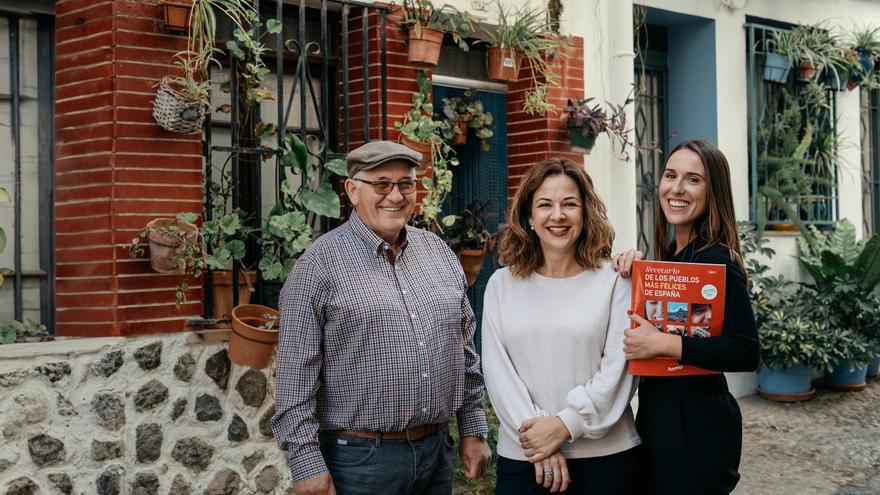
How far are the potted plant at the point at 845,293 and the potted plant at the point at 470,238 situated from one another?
11.2 feet

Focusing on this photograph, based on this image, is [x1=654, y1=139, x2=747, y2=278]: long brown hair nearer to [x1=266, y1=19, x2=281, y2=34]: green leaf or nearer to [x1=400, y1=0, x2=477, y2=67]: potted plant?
[x1=266, y1=19, x2=281, y2=34]: green leaf

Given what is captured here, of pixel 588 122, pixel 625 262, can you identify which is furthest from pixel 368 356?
pixel 588 122

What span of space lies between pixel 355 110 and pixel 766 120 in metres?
4.38

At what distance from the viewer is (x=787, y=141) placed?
27.4 feet

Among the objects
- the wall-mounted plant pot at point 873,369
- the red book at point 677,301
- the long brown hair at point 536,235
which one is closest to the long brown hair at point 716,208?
the red book at point 677,301

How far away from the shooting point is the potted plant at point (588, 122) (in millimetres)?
6352

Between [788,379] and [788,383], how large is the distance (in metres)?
0.03

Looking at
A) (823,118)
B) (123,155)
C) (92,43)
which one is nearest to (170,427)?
(123,155)

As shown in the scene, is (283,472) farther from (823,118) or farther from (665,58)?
(823,118)

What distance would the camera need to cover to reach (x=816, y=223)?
8.75 metres

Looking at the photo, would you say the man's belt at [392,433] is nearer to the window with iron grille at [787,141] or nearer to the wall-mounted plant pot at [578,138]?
the wall-mounted plant pot at [578,138]

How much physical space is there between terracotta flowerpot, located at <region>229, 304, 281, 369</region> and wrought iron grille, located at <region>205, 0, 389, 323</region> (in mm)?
211

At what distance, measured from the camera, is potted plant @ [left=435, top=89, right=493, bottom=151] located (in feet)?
19.9

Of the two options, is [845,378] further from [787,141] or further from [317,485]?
[317,485]
